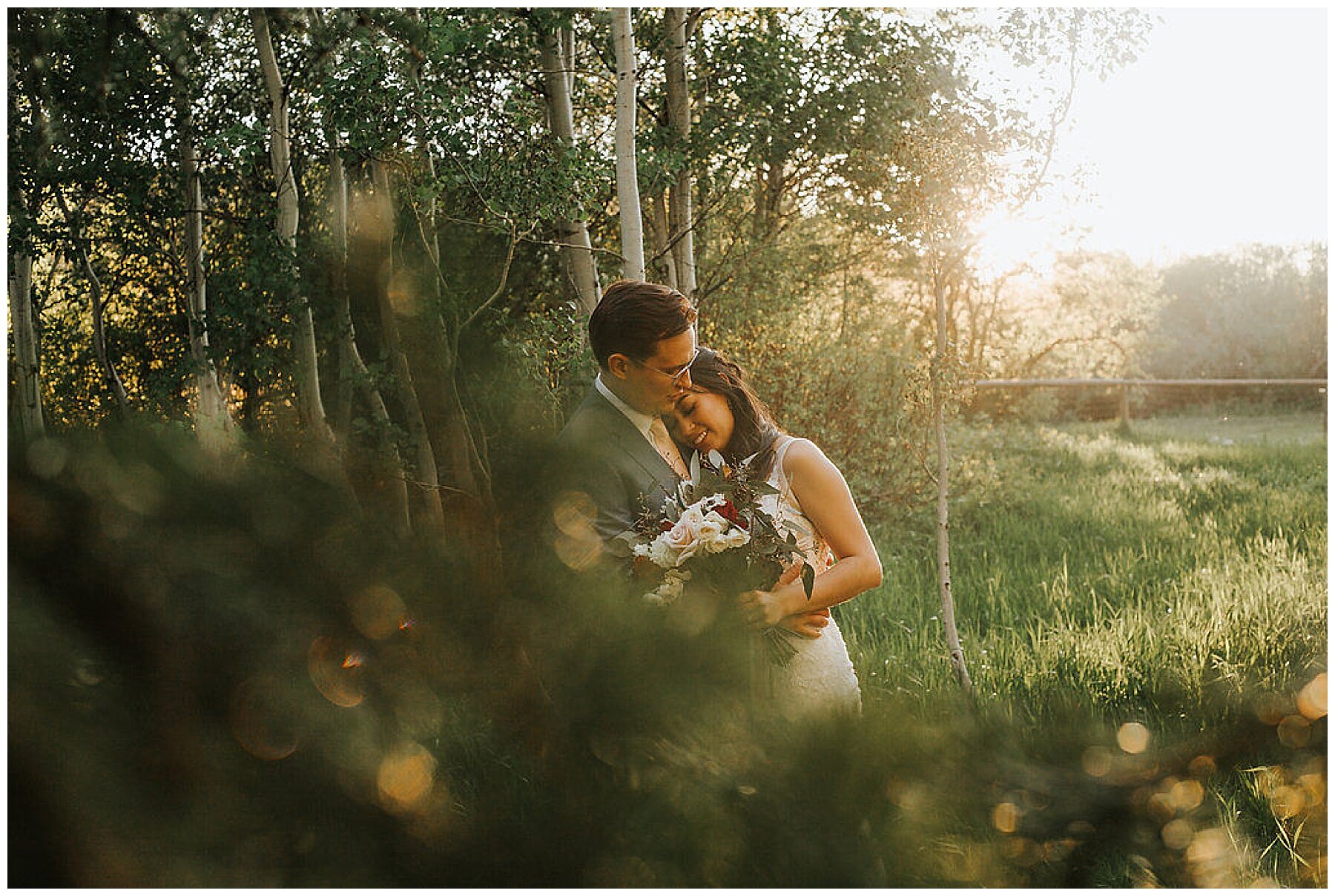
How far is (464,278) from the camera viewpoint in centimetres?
675

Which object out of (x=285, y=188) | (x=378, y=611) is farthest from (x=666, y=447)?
(x=285, y=188)

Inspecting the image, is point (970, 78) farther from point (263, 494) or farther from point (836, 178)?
point (263, 494)

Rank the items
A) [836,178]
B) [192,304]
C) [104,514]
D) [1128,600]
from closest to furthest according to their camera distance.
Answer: [104,514] < [1128,600] < [836,178] < [192,304]

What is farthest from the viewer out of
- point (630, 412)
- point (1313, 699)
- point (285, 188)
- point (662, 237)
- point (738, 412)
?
point (285, 188)

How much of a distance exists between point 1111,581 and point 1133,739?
5.75 metres

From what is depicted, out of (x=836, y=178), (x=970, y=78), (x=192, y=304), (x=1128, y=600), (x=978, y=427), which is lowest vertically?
(x=978, y=427)

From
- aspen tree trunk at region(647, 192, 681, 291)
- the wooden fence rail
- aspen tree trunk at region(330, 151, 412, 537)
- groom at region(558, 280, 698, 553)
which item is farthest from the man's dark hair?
the wooden fence rail

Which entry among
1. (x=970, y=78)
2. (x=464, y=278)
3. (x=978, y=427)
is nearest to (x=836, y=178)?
(x=970, y=78)

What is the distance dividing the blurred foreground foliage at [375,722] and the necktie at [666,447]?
1435 mm

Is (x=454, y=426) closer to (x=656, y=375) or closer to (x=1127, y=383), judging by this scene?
(x=656, y=375)

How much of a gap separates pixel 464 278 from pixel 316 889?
6670mm

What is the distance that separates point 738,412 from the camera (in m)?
2.29

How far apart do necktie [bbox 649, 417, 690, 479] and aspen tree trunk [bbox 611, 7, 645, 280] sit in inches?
86.8

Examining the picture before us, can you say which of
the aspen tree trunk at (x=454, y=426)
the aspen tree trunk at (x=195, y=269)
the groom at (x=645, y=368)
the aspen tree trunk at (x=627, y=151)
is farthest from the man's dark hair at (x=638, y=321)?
the aspen tree trunk at (x=195, y=269)
